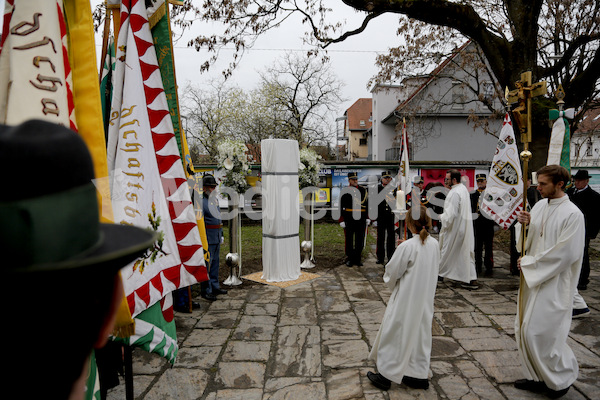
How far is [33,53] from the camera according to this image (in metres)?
1.51

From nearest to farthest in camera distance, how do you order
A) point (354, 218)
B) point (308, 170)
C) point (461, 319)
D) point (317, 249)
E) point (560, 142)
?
point (461, 319) < point (560, 142) < point (308, 170) < point (354, 218) < point (317, 249)

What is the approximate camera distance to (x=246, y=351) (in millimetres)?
4594

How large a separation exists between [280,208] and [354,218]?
2.24m

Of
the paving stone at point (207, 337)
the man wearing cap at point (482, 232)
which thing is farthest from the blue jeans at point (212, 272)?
the man wearing cap at point (482, 232)

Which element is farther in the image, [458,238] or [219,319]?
[458,238]

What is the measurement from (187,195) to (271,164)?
17.2 feet

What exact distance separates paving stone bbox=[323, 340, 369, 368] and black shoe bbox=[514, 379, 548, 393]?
1.47 meters

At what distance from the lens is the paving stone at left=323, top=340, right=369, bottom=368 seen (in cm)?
428

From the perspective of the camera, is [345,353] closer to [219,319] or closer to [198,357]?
[198,357]

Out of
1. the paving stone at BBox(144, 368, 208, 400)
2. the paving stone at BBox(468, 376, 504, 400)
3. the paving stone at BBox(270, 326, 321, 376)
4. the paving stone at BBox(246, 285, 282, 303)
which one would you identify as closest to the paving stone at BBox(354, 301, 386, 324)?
the paving stone at BBox(270, 326, 321, 376)

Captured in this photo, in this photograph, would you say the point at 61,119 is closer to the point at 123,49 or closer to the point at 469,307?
the point at 123,49

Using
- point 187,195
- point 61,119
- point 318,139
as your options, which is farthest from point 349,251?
point 318,139

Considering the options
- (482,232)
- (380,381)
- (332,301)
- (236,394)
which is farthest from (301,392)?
(482,232)

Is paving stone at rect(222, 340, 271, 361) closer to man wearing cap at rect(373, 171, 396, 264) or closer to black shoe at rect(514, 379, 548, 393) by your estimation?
black shoe at rect(514, 379, 548, 393)
